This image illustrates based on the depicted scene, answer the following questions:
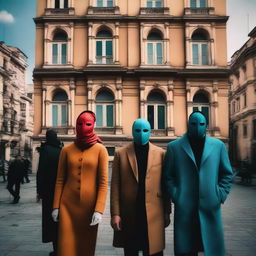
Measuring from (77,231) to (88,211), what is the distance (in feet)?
0.90

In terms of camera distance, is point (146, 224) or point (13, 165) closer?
point (146, 224)

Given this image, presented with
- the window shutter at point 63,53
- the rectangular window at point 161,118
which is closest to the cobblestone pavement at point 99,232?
the rectangular window at point 161,118

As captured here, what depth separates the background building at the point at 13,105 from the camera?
3956 centimetres

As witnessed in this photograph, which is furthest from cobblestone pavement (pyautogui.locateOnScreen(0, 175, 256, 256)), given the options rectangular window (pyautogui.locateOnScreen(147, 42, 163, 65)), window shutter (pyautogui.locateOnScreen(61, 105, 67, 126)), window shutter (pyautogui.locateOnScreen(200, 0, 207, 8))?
window shutter (pyautogui.locateOnScreen(200, 0, 207, 8))

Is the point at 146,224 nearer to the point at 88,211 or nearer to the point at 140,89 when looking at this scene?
the point at 88,211

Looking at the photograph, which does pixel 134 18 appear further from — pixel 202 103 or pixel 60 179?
pixel 60 179

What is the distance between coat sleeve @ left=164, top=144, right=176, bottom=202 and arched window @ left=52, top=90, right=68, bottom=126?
19.8 m

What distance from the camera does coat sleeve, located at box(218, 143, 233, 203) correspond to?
3.75 metres

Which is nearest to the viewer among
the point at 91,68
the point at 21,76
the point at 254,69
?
the point at 91,68

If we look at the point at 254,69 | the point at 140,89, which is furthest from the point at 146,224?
the point at 254,69

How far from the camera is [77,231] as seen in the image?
383 centimetres

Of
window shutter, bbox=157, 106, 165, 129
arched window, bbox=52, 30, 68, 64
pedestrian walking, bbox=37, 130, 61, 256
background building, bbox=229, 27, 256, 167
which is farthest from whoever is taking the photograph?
background building, bbox=229, 27, 256, 167

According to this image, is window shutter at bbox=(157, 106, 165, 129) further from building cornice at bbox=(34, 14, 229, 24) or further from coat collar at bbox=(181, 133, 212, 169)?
coat collar at bbox=(181, 133, 212, 169)

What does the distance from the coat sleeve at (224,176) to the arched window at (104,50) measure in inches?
796
